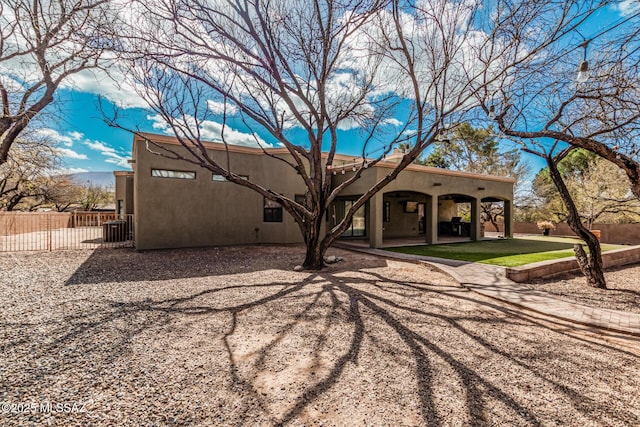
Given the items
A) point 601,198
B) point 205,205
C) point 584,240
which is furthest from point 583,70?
point 601,198

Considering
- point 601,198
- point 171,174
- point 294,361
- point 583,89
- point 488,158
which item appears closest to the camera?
point 294,361

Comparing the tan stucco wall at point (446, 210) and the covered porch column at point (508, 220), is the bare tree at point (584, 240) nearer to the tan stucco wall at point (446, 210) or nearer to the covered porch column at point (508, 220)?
the covered porch column at point (508, 220)

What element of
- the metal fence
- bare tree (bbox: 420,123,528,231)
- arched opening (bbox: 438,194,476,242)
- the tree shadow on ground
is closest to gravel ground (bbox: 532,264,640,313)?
the tree shadow on ground

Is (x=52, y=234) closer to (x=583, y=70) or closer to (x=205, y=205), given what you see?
(x=205, y=205)

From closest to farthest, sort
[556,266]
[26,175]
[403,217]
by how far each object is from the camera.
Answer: [556,266], [403,217], [26,175]

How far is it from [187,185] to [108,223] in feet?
15.2

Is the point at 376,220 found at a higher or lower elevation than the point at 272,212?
lower

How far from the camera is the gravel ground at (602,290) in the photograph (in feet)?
17.8

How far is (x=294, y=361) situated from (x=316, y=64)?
7004mm

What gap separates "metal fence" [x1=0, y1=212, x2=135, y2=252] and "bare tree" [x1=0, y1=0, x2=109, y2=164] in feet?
16.6

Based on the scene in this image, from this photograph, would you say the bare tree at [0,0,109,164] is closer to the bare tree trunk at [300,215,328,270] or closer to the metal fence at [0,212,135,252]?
the metal fence at [0,212,135,252]

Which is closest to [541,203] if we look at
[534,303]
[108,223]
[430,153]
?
[430,153]

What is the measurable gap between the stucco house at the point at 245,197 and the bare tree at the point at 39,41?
3.11m

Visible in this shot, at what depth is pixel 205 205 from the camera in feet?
40.5
